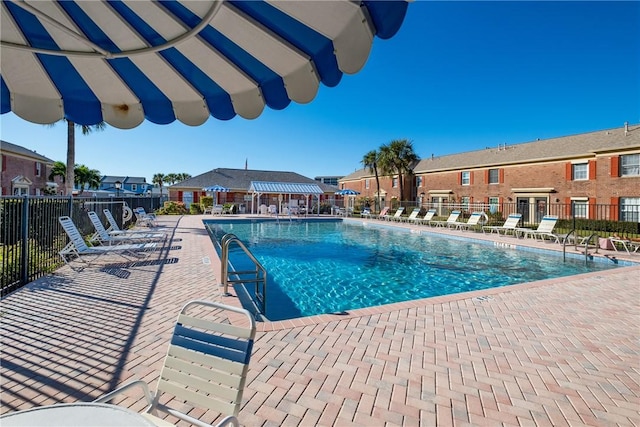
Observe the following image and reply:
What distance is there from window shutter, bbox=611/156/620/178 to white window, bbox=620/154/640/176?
15 centimetres

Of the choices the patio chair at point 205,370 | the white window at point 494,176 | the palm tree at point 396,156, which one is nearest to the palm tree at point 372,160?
the palm tree at point 396,156

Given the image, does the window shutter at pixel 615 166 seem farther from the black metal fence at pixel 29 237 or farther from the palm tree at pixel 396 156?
the black metal fence at pixel 29 237

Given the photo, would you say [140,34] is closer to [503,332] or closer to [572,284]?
[503,332]

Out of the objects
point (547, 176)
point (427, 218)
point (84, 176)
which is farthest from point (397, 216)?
point (84, 176)

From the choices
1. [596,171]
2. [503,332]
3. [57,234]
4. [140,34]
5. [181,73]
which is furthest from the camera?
[596,171]

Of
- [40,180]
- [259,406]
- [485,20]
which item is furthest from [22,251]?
[40,180]

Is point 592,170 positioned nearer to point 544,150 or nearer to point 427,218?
point 544,150

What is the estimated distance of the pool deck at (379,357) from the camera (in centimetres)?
252

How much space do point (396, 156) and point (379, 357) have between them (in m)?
30.9

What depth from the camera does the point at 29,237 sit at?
6.19 meters

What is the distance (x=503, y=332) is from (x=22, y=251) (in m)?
7.69

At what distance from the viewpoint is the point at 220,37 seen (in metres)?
2.42

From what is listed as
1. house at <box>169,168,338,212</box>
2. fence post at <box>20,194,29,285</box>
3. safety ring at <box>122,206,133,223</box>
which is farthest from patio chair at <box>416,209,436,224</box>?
fence post at <box>20,194,29,285</box>

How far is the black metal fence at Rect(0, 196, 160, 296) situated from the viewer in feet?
17.6
